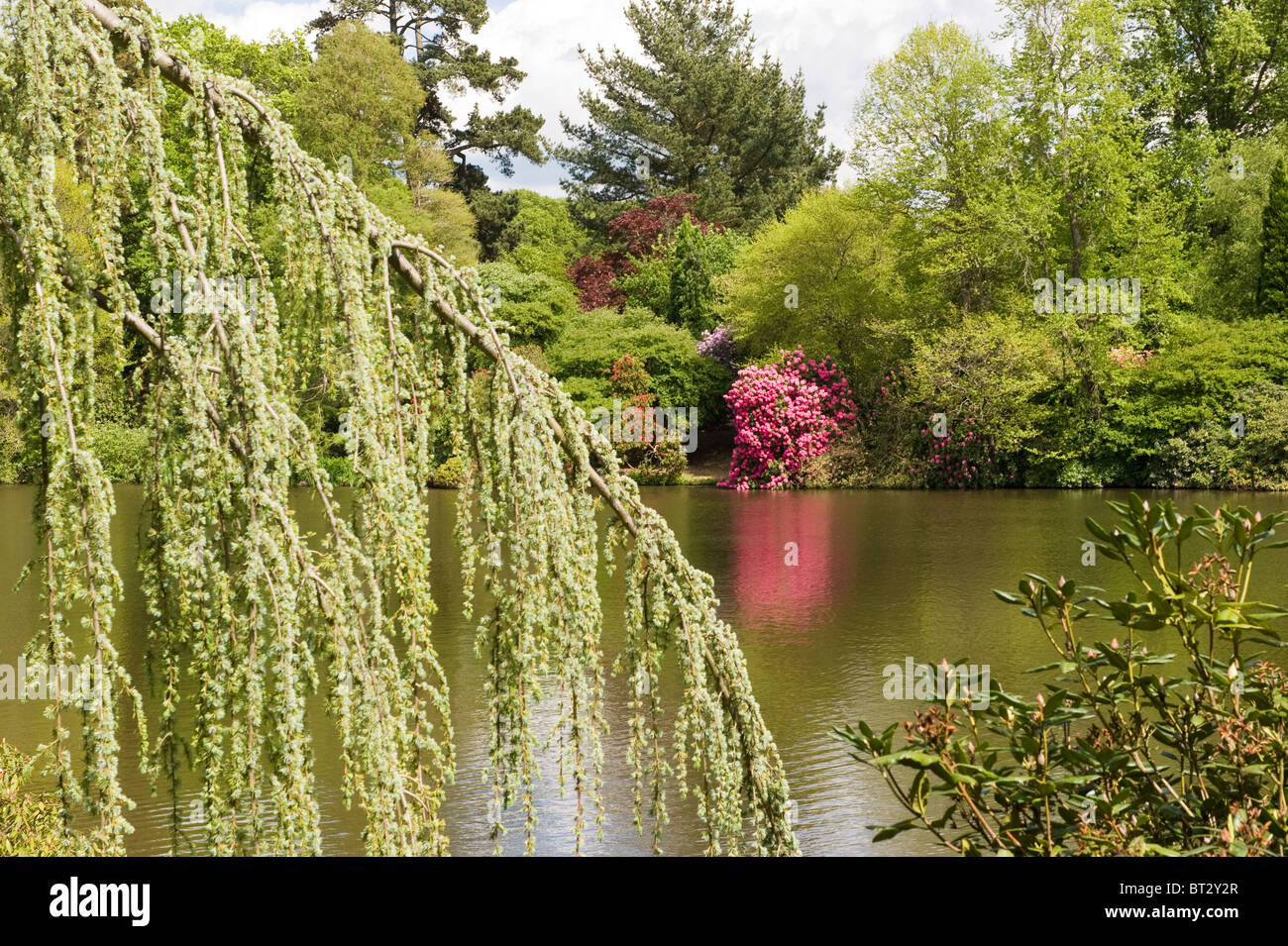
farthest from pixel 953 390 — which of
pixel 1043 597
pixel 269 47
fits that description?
pixel 269 47

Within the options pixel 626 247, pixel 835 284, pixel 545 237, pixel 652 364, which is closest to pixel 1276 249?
pixel 835 284

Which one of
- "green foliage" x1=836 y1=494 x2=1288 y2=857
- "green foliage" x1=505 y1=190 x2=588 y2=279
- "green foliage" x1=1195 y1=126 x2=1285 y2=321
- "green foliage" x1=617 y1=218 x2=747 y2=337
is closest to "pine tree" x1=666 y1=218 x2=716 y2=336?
"green foliage" x1=617 y1=218 x2=747 y2=337

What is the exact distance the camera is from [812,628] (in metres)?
10.5

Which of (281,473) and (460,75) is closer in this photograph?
(281,473)

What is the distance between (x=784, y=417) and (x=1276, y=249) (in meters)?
10.9

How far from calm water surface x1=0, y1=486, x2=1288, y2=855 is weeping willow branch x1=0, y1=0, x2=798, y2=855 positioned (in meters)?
0.52

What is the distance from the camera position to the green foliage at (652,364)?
29.1m

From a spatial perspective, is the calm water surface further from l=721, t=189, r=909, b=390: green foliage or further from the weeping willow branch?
l=721, t=189, r=909, b=390: green foliage

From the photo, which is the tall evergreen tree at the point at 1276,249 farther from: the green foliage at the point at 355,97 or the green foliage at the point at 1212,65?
the green foliage at the point at 355,97

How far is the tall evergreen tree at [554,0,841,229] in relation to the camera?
3784 cm

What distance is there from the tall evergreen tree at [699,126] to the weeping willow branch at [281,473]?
115 feet

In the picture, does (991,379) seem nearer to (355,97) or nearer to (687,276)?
(687,276)

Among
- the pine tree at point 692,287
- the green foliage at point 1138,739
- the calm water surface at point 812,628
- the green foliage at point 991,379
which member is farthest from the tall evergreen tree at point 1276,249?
the green foliage at point 1138,739
